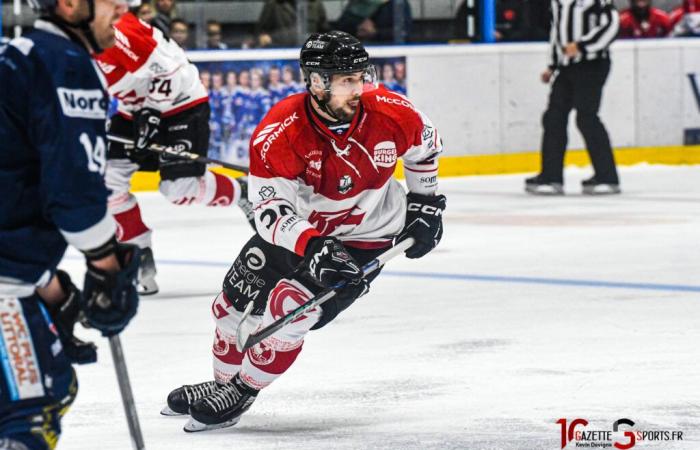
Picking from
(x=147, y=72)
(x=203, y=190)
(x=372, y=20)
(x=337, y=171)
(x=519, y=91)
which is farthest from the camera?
(x=519, y=91)

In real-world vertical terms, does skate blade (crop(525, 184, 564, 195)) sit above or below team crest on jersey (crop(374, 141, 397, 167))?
below

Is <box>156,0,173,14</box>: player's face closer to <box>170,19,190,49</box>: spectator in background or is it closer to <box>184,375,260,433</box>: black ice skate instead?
<box>170,19,190,49</box>: spectator in background

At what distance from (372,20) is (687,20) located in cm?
274

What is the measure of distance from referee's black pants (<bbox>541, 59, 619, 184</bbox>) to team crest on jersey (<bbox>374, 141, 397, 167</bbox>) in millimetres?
6062

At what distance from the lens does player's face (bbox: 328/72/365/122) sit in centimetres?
369

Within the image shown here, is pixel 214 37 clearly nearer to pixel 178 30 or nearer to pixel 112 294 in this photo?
pixel 178 30

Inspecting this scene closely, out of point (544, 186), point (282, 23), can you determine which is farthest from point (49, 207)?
point (282, 23)

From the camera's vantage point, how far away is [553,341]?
4.75 metres

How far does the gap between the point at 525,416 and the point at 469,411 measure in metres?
0.16

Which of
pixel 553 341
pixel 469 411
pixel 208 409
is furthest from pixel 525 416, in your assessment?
pixel 553 341

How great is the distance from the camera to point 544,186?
9.78 meters

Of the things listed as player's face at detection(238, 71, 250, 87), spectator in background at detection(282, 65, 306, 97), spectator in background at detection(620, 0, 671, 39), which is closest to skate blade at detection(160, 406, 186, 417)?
player's face at detection(238, 71, 250, 87)

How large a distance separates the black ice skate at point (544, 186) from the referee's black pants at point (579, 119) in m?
0.03

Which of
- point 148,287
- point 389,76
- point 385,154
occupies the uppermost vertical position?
point 385,154
